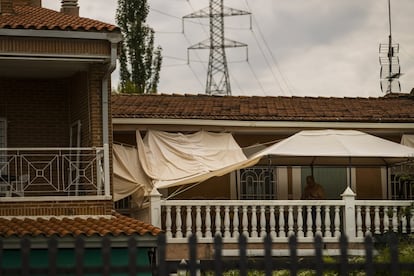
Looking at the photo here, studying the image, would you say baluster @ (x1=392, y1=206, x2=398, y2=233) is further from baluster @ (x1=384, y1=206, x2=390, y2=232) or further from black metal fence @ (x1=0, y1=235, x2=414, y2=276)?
black metal fence @ (x1=0, y1=235, x2=414, y2=276)

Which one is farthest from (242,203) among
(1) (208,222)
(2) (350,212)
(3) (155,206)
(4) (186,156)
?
(4) (186,156)

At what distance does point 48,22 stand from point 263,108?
25.5 feet

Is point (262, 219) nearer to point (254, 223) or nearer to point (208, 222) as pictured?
point (254, 223)

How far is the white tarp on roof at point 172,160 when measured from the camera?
23.2 metres

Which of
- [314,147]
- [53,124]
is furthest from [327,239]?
[53,124]

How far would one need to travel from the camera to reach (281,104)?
26.7 meters

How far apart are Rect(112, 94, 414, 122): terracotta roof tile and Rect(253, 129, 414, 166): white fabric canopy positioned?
1.06 metres

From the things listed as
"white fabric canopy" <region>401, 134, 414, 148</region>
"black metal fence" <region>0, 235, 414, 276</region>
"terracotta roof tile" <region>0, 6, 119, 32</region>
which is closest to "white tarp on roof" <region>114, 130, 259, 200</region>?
"terracotta roof tile" <region>0, 6, 119, 32</region>

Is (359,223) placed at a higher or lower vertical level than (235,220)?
lower

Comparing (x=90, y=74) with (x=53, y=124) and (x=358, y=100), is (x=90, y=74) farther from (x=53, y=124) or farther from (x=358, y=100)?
(x=358, y=100)

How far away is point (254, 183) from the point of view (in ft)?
84.5

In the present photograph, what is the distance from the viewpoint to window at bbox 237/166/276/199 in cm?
2562

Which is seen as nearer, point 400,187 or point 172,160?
point 172,160

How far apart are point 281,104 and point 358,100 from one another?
2.25 meters
